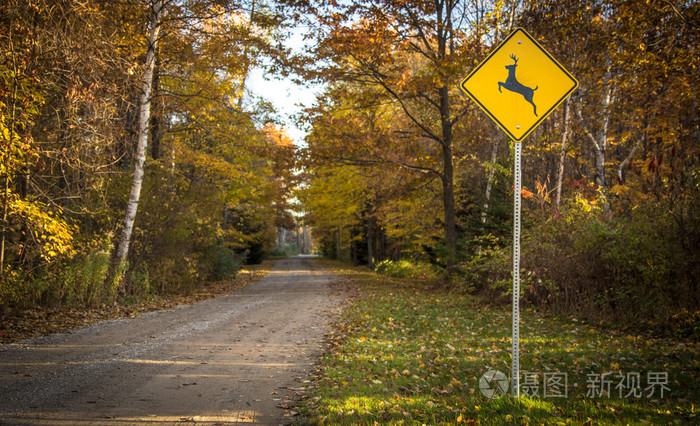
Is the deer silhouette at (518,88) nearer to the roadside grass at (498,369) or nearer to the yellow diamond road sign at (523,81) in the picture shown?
the yellow diamond road sign at (523,81)

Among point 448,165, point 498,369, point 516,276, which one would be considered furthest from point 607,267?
point 448,165

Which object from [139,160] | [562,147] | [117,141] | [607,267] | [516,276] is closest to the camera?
[516,276]

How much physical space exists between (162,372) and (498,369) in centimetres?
424

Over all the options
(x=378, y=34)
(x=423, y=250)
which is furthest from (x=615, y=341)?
(x=423, y=250)

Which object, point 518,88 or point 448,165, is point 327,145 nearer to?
point 448,165

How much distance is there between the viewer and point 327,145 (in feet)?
52.5

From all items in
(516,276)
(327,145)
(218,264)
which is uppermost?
(327,145)

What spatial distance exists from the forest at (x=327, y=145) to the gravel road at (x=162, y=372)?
2238 mm

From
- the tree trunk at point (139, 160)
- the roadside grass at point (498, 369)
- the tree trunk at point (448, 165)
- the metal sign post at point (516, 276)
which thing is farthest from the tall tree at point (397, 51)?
the metal sign post at point (516, 276)

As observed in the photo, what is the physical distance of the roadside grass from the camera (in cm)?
392

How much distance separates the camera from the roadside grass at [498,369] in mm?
3918

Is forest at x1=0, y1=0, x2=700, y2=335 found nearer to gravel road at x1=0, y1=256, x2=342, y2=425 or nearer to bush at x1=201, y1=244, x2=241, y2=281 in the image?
bush at x1=201, y1=244, x2=241, y2=281

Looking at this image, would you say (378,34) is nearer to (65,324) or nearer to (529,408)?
(65,324)

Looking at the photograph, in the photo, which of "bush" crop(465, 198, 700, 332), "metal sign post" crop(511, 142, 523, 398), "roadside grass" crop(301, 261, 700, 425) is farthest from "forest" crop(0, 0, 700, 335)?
"metal sign post" crop(511, 142, 523, 398)
